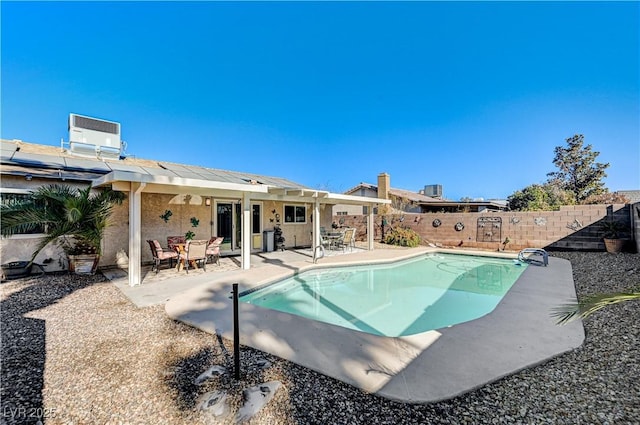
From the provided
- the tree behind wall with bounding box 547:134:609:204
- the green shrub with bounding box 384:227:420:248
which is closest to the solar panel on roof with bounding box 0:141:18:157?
the green shrub with bounding box 384:227:420:248

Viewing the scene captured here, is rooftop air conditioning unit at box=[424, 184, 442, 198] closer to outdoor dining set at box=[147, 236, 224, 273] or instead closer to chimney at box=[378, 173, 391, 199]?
chimney at box=[378, 173, 391, 199]

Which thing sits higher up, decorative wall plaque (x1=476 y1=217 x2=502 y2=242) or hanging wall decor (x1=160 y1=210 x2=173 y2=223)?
hanging wall decor (x1=160 y1=210 x2=173 y2=223)

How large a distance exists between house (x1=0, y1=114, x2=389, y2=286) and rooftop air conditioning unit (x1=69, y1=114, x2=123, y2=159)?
0.03m

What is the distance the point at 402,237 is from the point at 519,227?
572cm

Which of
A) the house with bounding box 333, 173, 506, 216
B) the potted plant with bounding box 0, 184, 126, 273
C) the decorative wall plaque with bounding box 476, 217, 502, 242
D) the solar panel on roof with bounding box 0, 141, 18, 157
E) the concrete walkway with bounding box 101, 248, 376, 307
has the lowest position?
the concrete walkway with bounding box 101, 248, 376, 307

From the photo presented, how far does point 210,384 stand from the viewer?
9.62 feet

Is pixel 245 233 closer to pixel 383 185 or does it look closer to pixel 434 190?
pixel 383 185

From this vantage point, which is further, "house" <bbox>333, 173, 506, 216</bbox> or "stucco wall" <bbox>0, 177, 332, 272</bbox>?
"house" <bbox>333, 173, 506, 216</bbox>

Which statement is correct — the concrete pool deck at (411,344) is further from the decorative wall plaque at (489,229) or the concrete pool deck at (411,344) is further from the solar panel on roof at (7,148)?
the decorative wall plaque at (489,229)

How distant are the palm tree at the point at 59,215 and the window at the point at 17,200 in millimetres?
149

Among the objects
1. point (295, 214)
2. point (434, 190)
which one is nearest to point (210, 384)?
point (295, 214)

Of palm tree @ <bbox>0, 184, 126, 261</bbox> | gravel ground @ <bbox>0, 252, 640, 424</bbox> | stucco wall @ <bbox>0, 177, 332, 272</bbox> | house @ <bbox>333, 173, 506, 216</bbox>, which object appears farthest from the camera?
house @ <bbox>333, 173, 506, 216</bbox>

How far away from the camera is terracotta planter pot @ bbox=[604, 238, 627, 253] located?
11008mm

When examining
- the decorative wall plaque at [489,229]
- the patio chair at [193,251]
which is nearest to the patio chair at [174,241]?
the patio chair at [193,251]
